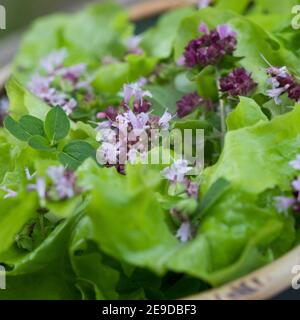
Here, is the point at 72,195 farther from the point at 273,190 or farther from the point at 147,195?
the point at 273,190

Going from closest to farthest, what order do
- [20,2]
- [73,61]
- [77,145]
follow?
[77,145]
[73,61]
[20,2]

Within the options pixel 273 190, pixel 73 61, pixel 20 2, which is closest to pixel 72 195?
pixel 273 190

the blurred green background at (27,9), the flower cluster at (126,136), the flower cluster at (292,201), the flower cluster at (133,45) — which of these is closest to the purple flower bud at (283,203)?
the flower cluster at (292,201)

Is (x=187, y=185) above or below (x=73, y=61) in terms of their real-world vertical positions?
above

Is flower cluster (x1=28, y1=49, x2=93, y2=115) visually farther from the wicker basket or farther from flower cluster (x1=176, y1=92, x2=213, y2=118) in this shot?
the wicker basket

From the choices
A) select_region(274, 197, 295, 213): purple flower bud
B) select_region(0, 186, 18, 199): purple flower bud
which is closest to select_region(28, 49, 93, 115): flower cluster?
select_region(0, 186, 18, 199): purple flower bud

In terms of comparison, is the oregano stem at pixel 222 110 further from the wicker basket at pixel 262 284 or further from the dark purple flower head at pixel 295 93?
the wicker basket at pixel 262 284
